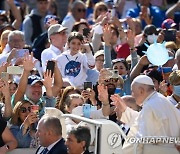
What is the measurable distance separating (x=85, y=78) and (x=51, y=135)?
11.9ft

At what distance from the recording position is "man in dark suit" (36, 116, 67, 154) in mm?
10328

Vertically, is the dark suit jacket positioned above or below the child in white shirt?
below

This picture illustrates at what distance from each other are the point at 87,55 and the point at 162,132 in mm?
4249

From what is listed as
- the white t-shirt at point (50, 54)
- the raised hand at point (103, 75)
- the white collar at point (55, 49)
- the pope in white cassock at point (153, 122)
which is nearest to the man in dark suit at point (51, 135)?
the pope in white cassock at point (153, 122)

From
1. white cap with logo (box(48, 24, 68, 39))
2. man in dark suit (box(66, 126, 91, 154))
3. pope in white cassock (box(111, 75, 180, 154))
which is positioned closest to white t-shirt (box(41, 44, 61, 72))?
white cap with logo (box(48, 24, 68, 39))

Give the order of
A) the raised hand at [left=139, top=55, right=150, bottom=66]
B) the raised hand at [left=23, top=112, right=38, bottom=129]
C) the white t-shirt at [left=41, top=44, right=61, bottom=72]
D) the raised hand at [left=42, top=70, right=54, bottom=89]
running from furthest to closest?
1. the white t-shirt at [left=41, top=44, right=61, bottom=72]
2. the raised hand at [left=139, top=55, right=150, bottom=66]
3. the raised hand at [left=42, top=70, right=54, bottom=89]
4. the raised hand at [left=23, top=112, right=38, bottom=129]

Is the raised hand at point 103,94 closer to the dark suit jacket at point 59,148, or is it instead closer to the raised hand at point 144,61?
the dark suit jacket at point 59,148

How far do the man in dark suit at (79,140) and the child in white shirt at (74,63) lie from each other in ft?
12.1

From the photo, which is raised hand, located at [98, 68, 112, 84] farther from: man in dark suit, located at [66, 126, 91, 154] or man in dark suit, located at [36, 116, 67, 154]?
man in dark suit, located at [66, 126, 91, 154]

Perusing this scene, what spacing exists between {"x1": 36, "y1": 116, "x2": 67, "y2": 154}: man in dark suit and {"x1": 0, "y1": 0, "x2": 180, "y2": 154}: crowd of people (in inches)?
0.4

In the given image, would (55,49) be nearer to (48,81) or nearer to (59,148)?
(48,81)

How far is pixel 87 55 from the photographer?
1445cm

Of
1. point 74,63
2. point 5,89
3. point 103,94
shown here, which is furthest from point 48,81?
point 74,63

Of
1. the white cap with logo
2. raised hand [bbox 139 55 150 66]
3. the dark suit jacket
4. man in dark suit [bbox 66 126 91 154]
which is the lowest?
the dark suit jacket
